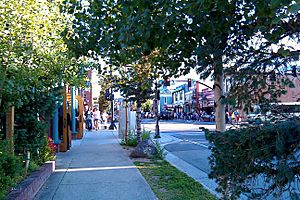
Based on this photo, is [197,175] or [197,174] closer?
[197,175]

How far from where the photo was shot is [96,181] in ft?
27.5

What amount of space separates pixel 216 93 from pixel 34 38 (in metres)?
3.74

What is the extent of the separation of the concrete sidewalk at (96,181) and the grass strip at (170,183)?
0.20m

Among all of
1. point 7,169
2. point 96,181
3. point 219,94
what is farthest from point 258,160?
point 96,181

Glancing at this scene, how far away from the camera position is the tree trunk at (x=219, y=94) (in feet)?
11.6

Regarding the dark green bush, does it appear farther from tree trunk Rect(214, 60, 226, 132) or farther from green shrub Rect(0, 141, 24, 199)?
green shrub Rect(0, 141, 24, 199)

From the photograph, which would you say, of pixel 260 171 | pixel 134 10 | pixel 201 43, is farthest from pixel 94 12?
pixel 260 171

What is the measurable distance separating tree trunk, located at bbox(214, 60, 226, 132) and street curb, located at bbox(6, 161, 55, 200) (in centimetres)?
320

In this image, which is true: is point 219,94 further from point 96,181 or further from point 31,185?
point 96,181

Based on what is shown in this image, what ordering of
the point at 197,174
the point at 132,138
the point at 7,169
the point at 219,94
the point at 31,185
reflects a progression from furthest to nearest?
the point at 132,138, the point at 197,174, the point at 31,185, the point at 7,169, the point at 219,94

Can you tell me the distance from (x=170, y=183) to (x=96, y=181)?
1.61 m

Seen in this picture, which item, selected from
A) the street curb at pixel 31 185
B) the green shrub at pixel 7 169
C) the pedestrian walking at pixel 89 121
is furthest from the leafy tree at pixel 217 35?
the pedestrian walking at pixel 89 121

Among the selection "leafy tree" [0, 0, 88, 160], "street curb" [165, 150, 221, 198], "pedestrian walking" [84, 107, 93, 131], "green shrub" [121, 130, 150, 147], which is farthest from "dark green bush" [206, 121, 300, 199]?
"pedestrian walking" [84, 107, 93, 131]

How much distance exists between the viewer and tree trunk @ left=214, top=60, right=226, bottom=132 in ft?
11.6
